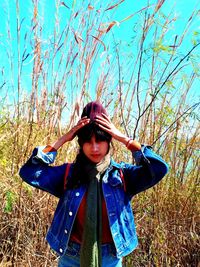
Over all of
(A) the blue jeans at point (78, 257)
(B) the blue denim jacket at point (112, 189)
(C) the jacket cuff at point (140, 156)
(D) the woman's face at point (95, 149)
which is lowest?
(A) the blue jeans at point (78, 257)

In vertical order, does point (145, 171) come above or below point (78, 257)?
above

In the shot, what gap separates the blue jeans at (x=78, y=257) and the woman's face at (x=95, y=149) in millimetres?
327

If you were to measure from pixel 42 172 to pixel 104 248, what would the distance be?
37 cm

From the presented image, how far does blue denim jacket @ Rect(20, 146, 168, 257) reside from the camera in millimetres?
1498

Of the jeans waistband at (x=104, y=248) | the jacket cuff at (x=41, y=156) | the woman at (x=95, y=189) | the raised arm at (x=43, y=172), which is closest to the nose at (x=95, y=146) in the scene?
the woman at (x=95, y=189)

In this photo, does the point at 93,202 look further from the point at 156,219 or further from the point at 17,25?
the point at 17,25

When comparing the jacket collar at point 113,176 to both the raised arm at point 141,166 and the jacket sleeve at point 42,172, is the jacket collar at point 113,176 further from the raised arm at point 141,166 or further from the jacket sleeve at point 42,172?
the jacket sleeve at point 42,172

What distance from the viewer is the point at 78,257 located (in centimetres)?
154

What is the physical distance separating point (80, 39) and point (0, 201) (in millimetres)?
1003

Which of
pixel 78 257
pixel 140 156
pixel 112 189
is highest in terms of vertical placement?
pixel 140 156

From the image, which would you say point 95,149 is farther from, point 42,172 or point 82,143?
point 42,172

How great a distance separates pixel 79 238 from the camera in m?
1.54

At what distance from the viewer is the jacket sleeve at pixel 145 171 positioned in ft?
4.97

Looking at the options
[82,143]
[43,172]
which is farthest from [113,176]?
[43,172]
